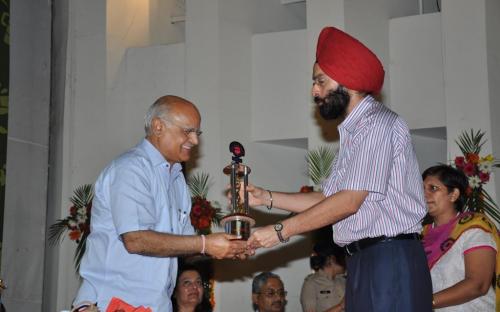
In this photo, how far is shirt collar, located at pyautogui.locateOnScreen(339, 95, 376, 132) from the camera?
3.55 m

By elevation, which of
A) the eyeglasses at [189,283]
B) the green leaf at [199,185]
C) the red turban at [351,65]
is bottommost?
the eyeglasses at [189,283]

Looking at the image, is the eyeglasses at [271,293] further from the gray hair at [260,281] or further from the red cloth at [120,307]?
the red cloth at [120,307]

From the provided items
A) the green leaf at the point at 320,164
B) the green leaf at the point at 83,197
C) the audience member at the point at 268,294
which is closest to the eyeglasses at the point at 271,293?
the audience member at the point at 268,294

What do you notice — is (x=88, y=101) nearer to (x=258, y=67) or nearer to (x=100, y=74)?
(x=100, y=74)

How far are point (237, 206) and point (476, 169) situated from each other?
3.24 m

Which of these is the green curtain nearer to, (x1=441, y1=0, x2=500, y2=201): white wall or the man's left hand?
(x1=441, y1=0, x2=500, y2=201): white wall

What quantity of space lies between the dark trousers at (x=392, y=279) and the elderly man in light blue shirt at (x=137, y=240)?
Result: 62cm

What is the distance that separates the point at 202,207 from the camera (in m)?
7.21

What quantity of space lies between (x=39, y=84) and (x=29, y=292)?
1.94 metres

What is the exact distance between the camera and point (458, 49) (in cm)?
714

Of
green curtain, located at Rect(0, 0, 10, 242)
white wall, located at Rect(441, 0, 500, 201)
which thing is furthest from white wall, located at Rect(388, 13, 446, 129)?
green curtain, located at Rect(0, 0, 10, 242)

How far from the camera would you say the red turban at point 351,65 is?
3.58 metres

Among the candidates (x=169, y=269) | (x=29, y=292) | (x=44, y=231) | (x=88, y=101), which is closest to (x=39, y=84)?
(x=88, y=101)

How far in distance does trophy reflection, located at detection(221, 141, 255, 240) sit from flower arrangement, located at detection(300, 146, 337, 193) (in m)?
3.14
